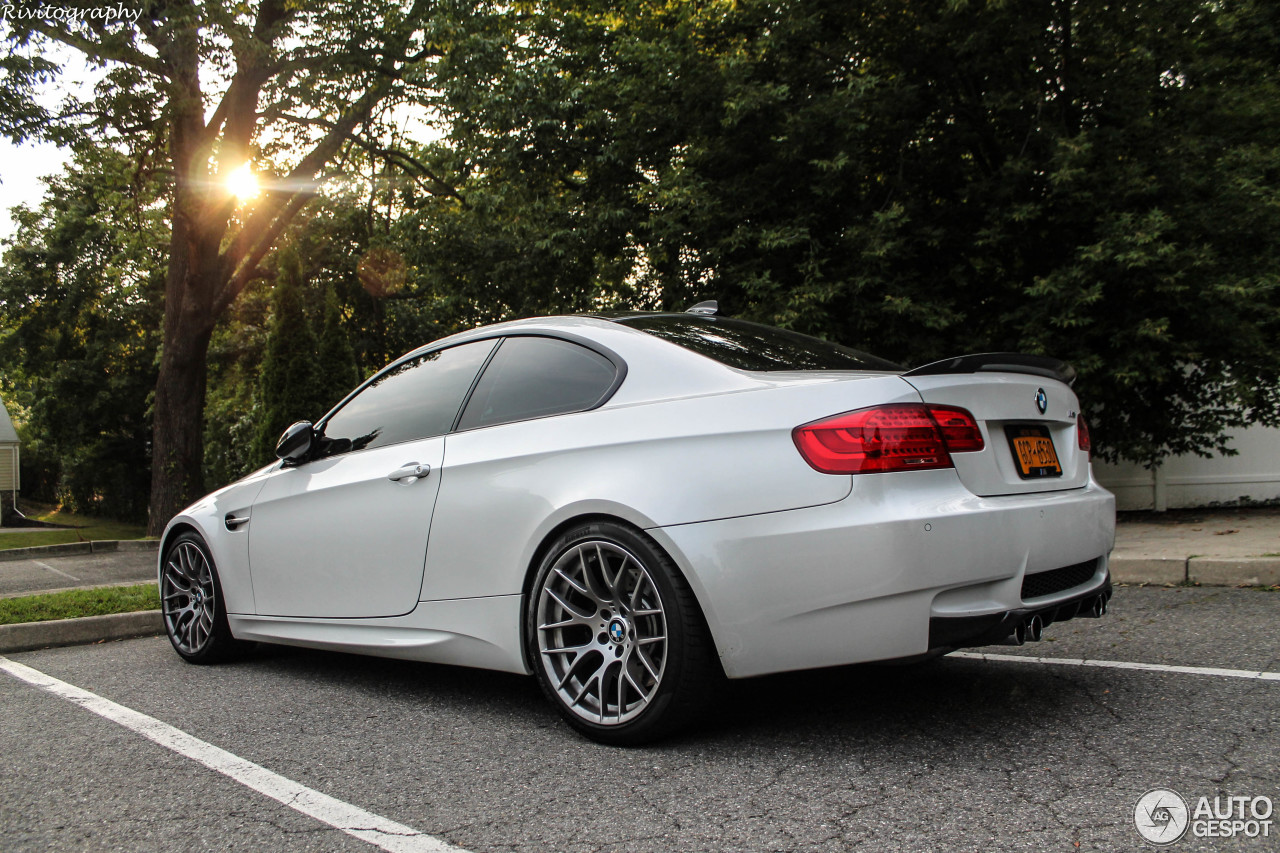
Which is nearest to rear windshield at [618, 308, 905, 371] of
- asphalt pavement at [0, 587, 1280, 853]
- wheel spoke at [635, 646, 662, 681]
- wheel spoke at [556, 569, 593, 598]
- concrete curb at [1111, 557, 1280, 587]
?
wheel spoke at [556, 569, 593, 598]

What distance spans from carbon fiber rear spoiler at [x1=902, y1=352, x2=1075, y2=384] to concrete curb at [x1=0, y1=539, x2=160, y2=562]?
633 inches

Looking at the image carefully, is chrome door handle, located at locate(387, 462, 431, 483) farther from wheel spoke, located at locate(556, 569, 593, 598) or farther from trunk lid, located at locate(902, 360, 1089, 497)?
trunk lid, located at locate(902, 360, 1089, 497)

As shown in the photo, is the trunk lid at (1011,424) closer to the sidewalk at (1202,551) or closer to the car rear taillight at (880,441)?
the car rear taillight at (880,441)

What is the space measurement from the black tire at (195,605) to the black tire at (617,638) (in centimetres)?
228

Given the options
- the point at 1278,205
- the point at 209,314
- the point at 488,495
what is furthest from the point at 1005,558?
the point at 209,314

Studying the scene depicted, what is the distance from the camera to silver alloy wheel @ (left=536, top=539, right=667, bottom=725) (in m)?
3.27

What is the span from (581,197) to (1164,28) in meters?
6.77

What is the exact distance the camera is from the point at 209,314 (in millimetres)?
18000

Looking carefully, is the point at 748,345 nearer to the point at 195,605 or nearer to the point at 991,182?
the point at 195,605

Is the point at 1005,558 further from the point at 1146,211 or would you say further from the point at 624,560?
the point at 1146,211

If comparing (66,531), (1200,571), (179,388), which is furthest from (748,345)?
(66,531)

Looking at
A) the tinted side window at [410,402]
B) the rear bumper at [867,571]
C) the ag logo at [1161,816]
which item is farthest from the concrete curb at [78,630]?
the ag logo at [1161,816]

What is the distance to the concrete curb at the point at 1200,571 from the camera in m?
6.09

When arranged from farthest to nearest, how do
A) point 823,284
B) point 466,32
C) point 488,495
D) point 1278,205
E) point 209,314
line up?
point 209,314, point 466,32, point 823,284, point 1278,205, point 488,495
